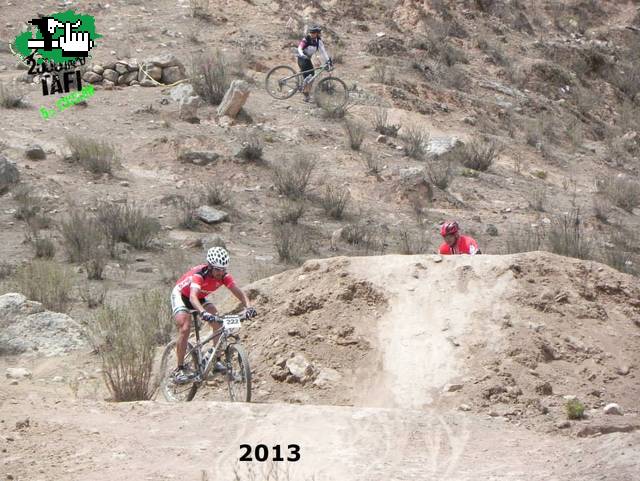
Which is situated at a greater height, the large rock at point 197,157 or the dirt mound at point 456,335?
the large rock at point 197,157

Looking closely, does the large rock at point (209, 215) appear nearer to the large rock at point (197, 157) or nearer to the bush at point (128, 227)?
the bush at point (128, 227)

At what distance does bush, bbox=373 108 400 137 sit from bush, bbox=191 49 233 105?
11.1ft

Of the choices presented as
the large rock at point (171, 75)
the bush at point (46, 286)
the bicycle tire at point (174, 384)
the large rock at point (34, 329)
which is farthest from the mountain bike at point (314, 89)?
the bicycle tire at point (174, 384)

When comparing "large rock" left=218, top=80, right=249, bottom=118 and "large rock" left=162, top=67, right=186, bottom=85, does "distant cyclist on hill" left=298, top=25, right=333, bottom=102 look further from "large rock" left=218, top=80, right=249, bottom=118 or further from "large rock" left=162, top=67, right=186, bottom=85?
"large rock" left=162, top=67, right=186, bottom=85

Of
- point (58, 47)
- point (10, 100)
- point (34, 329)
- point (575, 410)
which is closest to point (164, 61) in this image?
point (58, 47)

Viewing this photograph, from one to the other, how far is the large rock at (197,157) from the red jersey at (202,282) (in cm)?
1024

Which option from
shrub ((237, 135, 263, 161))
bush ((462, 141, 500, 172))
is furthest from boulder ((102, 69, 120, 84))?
bush ((462, 141, 500, 172))

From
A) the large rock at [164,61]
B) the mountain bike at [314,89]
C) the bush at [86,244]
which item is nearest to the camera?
the bush at [86,244]

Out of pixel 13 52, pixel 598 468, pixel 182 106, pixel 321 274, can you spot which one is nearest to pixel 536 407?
pixel 598 468

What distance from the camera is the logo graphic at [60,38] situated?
22984mm

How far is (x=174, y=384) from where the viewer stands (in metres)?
8.84

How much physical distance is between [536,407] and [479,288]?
62.7 inches

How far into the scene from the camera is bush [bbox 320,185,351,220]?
1764 cm

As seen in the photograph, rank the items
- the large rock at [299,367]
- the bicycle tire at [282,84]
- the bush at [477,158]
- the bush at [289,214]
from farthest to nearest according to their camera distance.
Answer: the bicycle tire at [282,84]
the bush at [477,158]
the bush at [289,214]
the large rock at [299,367]
